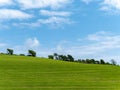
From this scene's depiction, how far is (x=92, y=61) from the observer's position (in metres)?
55.3

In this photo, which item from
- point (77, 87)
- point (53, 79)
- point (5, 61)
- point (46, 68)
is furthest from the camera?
point (5, 61)

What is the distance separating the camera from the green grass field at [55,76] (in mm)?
28891

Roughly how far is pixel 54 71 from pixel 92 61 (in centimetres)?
2018

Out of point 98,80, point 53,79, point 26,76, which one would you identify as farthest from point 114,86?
point 26,76

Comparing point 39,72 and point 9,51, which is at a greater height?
point 9,51

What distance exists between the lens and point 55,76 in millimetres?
32844

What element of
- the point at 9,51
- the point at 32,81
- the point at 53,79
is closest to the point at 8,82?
the point at 32,81

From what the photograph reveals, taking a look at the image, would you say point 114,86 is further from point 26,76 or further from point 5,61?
point 5,61

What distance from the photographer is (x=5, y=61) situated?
134ft

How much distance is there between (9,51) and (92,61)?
1219 cm

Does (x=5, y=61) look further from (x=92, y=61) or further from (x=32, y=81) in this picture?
(x=92, y=61)

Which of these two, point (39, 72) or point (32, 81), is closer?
point (32, 81)

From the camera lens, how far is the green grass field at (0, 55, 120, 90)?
94.8 ft

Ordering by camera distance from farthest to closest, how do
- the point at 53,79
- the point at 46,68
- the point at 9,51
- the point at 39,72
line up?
the point at 9,51
the point at 46,68
the point at 39,72
the point at 53,79
